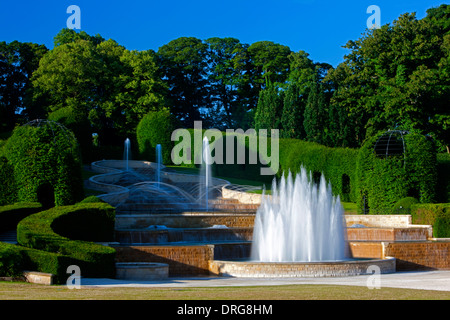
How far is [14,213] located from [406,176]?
799 inches

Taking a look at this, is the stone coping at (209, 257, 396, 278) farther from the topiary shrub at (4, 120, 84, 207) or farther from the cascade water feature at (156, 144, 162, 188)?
the cascade water feature at (156, 144, 162, 188)

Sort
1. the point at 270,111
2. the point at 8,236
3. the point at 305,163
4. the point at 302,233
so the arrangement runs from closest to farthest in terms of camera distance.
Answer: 1. the point at 302,233
2. the point at 8,236
3. the point at 305,163
4. the point at 270,111

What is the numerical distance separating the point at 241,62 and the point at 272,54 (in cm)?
367

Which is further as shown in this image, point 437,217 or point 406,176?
point 406,176

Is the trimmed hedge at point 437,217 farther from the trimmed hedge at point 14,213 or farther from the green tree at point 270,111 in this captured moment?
the green tree at point 270,111

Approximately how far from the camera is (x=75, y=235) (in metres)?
22.2

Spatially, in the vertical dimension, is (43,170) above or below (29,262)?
above

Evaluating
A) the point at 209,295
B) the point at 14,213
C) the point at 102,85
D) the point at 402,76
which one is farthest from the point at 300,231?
the point at 102,85

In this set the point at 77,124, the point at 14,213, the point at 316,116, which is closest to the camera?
the point at 14,213

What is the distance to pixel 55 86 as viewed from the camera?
51.3 m

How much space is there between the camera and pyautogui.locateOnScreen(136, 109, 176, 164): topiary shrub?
51562mm

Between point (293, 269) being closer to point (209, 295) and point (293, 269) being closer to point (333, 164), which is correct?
point (209, 295)
